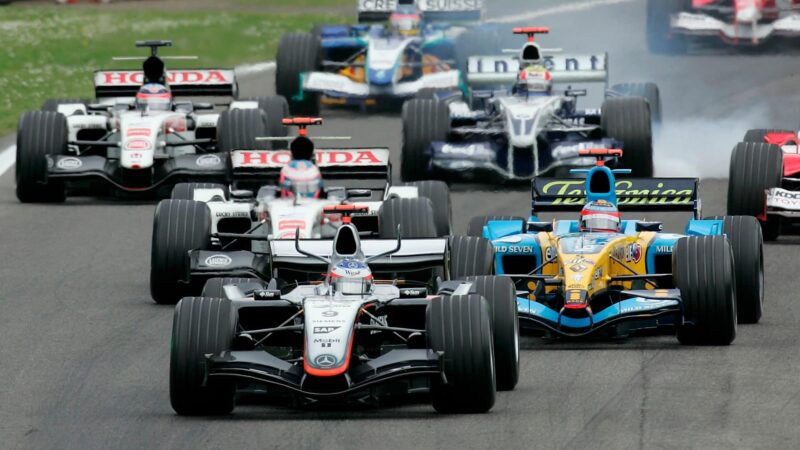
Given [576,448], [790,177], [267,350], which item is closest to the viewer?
[576,448]

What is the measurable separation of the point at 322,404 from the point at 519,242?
4747 mm

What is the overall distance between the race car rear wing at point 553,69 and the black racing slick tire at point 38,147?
7.71m

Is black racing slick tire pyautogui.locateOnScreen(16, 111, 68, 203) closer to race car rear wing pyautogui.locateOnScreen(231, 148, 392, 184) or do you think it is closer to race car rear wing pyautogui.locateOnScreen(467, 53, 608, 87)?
race car rear wing pyautogui.locateOnScreen(231, 148, 392, 184)

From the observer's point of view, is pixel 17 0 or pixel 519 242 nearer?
pixel 519 242

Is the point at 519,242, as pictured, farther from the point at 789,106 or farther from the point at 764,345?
the point at 789,106

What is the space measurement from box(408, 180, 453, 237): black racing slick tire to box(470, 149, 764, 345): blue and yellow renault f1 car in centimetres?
188

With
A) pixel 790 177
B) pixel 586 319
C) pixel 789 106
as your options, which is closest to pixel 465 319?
pixel 586 319

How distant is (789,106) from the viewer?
40969 millimetres

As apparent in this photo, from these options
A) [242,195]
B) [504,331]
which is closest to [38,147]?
[242,195]

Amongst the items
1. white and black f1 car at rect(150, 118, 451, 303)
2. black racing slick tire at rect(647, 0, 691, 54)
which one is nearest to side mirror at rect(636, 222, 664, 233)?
white and black f1 car at rect(150, 118, 451, 303)

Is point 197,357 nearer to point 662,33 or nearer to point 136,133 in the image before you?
point 136,133

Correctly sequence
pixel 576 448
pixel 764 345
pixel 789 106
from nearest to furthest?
pixel 576 448, pixel 764 345, pixel 789 106

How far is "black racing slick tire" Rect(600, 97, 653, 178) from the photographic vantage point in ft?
100.0

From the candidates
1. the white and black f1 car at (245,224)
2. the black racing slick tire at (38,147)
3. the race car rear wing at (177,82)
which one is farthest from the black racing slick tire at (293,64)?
the white and black f1 car at (245,224)
